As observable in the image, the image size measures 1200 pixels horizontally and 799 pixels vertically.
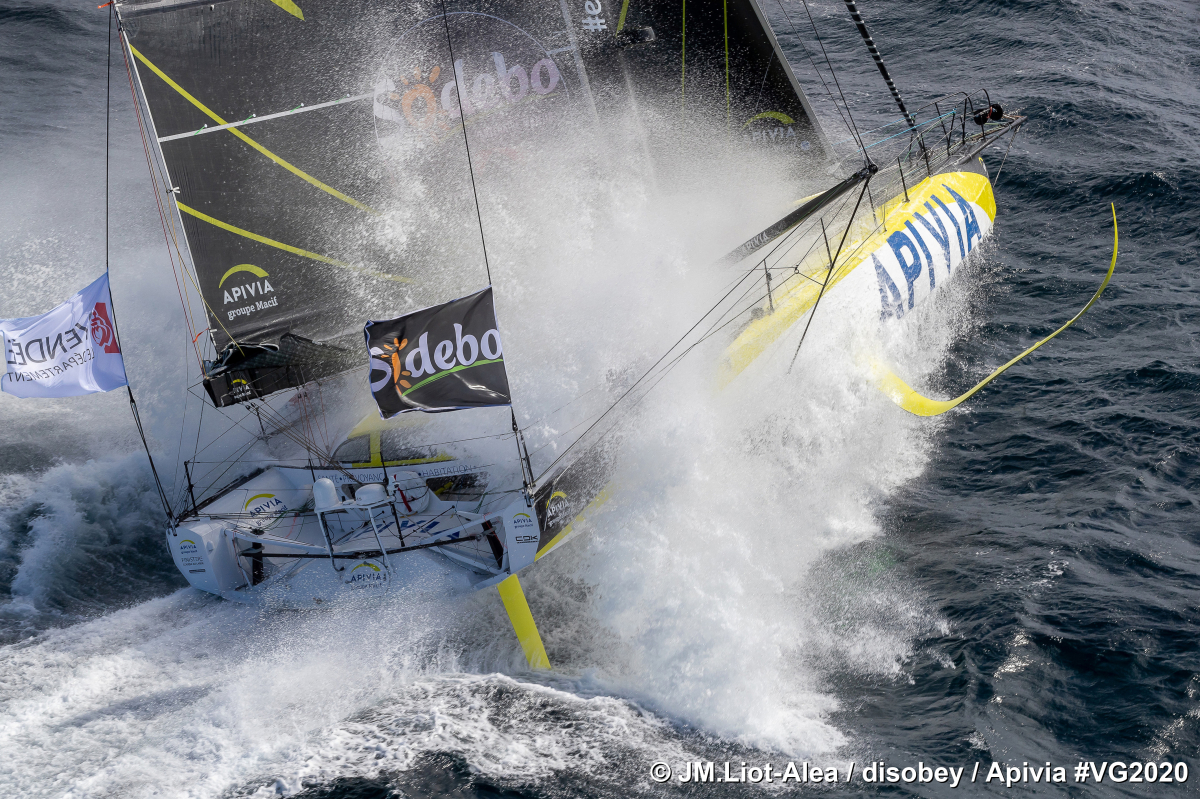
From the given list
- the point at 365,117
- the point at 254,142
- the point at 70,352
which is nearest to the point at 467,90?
the point at 365,117

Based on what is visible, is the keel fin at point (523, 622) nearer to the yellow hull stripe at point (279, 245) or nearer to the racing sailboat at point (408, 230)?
the racing sailboat at point (408, 230)

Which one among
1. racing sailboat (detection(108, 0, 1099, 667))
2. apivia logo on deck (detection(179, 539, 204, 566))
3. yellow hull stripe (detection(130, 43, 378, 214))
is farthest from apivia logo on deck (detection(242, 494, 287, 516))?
yellow hull stripe (detection(130, 43, 378, 214))

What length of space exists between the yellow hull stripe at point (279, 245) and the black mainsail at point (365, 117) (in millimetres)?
18

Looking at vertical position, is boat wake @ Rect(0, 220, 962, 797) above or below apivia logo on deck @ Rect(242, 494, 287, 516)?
below

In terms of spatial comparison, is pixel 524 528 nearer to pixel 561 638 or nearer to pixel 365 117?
pixel 561 638

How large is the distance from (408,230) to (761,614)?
207 inches

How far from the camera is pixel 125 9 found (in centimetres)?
768

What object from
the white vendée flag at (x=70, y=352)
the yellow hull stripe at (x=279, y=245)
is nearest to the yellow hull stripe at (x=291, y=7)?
the yellow hull stripe at (x=279, y=245)

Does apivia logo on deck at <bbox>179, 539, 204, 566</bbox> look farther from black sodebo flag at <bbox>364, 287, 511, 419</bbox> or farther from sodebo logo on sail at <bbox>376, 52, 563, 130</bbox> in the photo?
sodebo logo on sail at <bbox>376, 52, 563, 130</bbox>

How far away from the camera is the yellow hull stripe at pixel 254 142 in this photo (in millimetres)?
7895

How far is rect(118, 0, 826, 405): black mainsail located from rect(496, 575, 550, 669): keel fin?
3.42 meters

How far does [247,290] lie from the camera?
880cm

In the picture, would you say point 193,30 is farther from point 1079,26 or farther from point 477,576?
point 1079,26

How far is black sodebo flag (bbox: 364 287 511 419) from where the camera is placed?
248 inches
